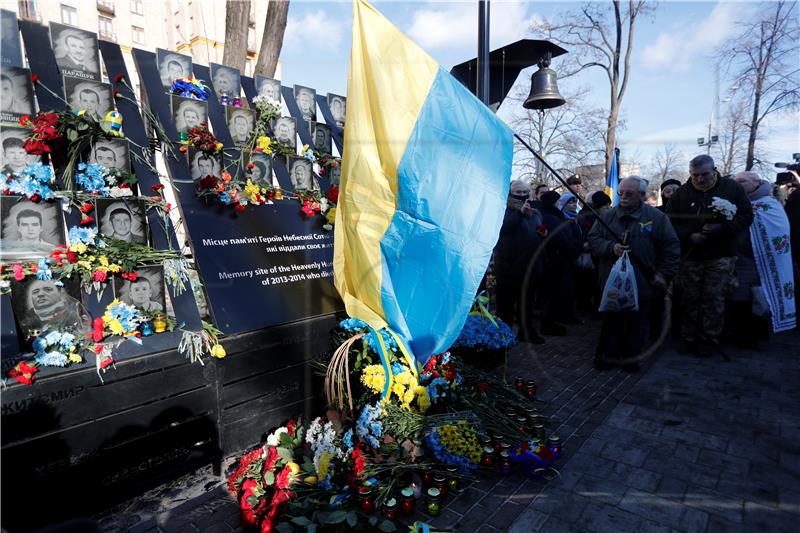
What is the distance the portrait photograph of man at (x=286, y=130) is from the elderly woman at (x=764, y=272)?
5.38 metres

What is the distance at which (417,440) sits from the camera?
307 centimetres

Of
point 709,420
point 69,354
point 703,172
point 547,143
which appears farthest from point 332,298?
point 547,143

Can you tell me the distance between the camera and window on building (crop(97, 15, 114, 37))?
26.4 m

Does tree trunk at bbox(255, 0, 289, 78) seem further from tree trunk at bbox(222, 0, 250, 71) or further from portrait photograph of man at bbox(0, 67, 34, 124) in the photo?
portrait photograph of man at bbox(0, 67, 34, 124)

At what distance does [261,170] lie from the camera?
4.05 m

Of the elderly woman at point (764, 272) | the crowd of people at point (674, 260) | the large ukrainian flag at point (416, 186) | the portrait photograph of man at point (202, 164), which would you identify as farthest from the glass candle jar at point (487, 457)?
the elderly woman at point (764, 272)

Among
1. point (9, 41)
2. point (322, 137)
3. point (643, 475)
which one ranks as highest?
point (9, 41)

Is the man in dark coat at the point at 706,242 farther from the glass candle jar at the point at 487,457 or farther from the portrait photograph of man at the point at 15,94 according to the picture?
the portrait photograph of man at the point at 15,94

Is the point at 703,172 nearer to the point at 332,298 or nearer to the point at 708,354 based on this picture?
the point at 708,354

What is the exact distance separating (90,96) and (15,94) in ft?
1.37

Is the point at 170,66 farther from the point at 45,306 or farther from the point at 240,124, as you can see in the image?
the point at 45,306

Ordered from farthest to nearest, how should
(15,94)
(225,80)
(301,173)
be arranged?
(301,173) < (225,80) < (15,94)

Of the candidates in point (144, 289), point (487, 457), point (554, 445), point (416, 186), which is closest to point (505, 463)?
point (487, 457)

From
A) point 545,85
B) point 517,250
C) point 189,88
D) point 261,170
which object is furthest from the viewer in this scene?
point 517,250
